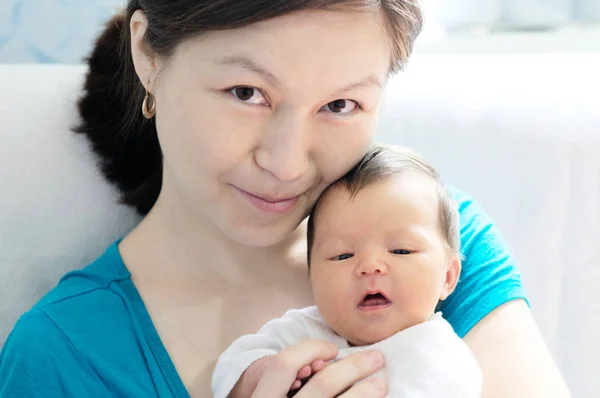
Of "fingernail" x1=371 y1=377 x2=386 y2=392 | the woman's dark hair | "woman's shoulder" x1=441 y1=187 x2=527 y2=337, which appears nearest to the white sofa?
the woman's dark hair

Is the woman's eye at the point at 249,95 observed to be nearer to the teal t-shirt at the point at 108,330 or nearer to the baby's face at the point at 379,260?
the baby's face at the point at 379,260

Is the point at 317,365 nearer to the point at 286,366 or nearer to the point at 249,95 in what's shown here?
the point at 286,366

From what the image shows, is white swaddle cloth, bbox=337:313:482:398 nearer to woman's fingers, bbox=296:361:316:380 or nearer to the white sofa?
woman's fingers, bbox=296:361:316:380

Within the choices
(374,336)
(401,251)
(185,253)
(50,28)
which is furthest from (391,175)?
(50,28)

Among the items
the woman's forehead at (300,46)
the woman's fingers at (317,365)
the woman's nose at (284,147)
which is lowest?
the woman's fingers at (317,365)

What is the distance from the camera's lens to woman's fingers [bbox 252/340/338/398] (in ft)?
3.32

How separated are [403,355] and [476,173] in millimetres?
651

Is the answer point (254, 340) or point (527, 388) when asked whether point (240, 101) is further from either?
point (527, 388)

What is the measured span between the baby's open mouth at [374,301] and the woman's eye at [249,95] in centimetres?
29

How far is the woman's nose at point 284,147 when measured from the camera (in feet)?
3.41

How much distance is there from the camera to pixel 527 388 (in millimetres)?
1130

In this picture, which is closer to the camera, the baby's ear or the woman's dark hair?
the baby's ear

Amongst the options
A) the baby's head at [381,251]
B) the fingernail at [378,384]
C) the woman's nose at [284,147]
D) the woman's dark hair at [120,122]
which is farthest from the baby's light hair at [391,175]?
the woman's dark hair at [120,122]

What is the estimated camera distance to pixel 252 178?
3.57ft
